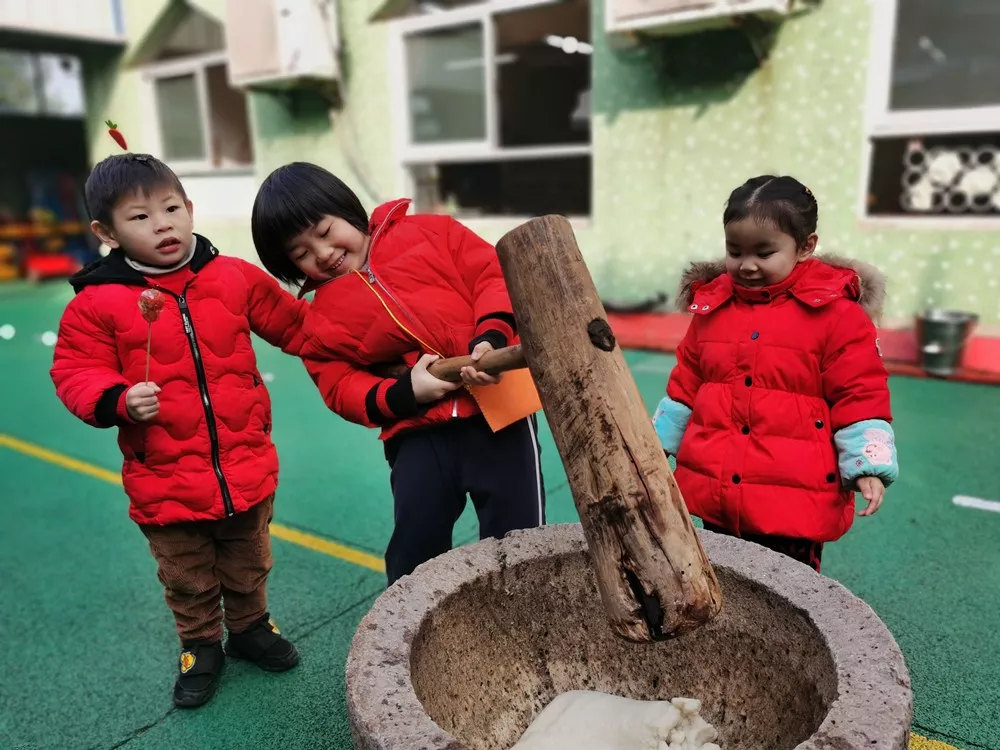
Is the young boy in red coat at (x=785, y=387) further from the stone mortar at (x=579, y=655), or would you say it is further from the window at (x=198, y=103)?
the window at (x=198, y=103)

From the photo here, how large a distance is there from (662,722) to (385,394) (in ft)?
3.07

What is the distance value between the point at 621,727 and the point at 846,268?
1141 mm

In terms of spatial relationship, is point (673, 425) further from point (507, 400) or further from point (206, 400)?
point (206, 400)

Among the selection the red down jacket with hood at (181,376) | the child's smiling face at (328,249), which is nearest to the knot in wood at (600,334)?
the child's smiling face at (328,249)

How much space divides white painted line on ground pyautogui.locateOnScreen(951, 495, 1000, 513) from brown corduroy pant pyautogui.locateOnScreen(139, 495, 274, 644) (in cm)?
271

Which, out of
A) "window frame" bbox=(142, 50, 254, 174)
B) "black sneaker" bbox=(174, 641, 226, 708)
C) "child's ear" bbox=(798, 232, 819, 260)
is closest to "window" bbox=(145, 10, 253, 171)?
"window frame" bbox=(142, 50, 254, 174)

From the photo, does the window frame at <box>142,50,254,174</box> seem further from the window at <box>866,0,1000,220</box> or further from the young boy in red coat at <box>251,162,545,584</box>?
the young boy in red coat at <box>251,162,545,584</box>

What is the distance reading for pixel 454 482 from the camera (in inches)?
81.4

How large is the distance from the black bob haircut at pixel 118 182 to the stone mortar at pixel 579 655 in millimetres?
1128

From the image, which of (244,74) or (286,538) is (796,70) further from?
(244,74)

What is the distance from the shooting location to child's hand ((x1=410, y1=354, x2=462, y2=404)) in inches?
71.6

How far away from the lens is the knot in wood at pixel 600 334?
4.31 feet

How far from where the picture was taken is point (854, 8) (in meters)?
4.95

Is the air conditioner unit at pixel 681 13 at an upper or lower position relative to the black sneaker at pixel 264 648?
upper
